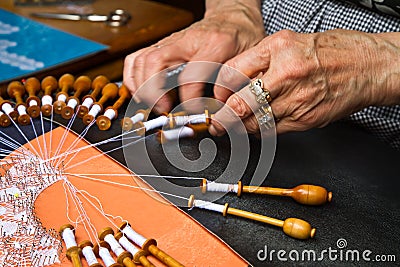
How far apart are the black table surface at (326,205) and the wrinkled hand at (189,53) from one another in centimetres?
9

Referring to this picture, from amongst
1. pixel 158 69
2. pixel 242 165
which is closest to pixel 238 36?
pixel 158 69

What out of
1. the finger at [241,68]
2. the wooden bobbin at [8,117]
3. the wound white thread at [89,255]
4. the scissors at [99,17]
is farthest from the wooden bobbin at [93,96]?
the scissors at [99,17]

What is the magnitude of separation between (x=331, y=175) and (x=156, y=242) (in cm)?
34

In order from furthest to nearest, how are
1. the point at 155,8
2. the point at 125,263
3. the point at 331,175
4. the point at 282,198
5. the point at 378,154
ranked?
the point at 155,8, the point at 378,154, the point at 331,175, the point at 282,198, the point at 125,263

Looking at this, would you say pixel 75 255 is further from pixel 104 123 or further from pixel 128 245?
pixel 104 123

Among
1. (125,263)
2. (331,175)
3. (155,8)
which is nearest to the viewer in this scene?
(125,263)

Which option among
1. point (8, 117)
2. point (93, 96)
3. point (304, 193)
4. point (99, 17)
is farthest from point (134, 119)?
point (99, 17)

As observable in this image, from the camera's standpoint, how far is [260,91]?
29.9 inches

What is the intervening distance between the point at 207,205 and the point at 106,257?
0.16 m

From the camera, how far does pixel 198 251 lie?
2.03 feet

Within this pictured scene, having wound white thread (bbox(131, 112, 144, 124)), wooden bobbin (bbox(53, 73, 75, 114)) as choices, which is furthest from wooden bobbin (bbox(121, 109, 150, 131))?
wooden bobbin (bbox(53, 73, 75, 114))

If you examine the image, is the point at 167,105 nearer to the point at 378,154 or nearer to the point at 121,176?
the point at 121,176

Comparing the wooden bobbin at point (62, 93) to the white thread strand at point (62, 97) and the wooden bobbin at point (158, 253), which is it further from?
the wooden bobbin at point (158, 253)

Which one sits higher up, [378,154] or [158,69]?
[158,69]
